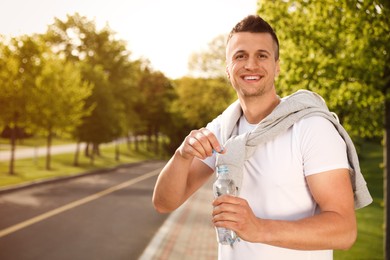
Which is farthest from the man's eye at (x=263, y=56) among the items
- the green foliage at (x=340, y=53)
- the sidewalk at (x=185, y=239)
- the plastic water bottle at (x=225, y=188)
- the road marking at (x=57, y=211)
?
the road marking at (x=57, y=211)

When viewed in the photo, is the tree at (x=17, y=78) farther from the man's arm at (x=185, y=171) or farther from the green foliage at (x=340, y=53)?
the man's arm at (x=185, y=171)

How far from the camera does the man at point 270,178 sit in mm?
1855

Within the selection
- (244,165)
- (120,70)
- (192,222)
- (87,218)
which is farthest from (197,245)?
(120,70)

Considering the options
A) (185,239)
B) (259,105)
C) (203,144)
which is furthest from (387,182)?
(203,144)

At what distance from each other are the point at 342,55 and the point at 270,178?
17.0 feet

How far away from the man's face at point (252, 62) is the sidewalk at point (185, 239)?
6.25 meters

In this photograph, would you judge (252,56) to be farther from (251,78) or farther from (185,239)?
(185,239)

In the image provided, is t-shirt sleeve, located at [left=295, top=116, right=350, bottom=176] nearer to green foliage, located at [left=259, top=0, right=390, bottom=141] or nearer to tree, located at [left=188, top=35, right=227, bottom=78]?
green foliage, located at [left=259, top=0, right=390, bottom=141]

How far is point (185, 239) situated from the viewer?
32.6ft

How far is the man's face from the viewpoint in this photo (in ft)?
7.72

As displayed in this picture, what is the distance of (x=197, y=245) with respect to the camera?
9328 mm

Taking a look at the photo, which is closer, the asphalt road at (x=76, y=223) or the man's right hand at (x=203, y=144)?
the man's right hand at (x=203, y=144)

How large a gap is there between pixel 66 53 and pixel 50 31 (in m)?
2.80

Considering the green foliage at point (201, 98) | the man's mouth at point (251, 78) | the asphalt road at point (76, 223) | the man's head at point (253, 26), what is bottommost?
the asphalt road at point (76, 223)
